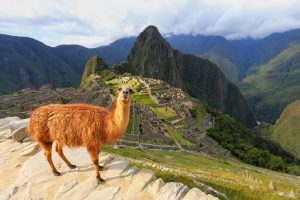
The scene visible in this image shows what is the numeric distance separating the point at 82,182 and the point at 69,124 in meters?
2.08

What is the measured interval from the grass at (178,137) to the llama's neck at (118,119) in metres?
57.3

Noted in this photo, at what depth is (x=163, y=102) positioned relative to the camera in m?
106

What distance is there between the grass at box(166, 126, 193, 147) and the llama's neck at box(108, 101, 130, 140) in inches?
2255

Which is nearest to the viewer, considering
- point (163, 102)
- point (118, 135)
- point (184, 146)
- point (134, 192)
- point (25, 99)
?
point (134, 192)

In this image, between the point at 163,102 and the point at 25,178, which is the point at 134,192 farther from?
the point at 163,102

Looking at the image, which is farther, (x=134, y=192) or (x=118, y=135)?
(x=118, y=135)

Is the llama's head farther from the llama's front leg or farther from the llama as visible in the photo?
the llama's front leg

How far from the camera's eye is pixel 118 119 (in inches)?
520

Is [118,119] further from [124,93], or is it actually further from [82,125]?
[82,125]

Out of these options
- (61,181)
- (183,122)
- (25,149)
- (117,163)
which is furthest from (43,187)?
(183,122)

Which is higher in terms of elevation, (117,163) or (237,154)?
(117,163)

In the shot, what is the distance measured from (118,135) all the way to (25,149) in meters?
6.62

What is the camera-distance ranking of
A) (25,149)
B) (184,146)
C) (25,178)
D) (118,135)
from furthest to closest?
(184,146)
(25,149)
(25,178)
(118,135)

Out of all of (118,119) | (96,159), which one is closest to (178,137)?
(96,159)
